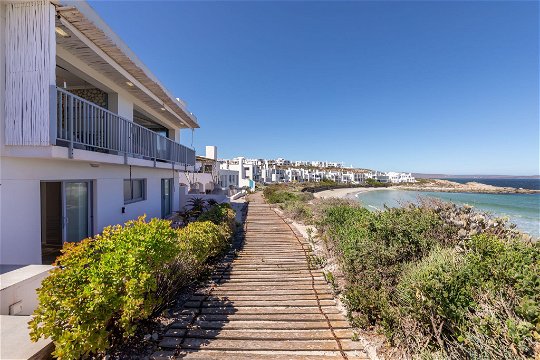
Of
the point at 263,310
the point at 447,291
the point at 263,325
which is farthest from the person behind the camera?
the point at 263,310

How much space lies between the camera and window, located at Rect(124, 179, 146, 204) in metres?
8.84

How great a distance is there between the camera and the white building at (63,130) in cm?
464

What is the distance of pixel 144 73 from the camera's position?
26.6ft

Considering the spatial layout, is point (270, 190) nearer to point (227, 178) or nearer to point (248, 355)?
point (227, 178)

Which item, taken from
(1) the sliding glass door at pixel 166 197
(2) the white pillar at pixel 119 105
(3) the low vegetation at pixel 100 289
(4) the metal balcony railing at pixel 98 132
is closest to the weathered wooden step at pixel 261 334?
(3) the low vegetation at pixel 100 289

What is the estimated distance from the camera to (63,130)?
5555mm

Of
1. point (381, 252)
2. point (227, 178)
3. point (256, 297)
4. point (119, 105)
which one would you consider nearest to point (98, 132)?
point (119, 105)

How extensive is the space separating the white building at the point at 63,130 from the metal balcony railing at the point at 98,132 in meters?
0.03

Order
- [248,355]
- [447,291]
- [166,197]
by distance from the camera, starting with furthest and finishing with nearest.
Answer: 1. [166,197]
2. [248,355]
3. [447,291]

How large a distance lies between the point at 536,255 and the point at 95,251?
6.35 meters

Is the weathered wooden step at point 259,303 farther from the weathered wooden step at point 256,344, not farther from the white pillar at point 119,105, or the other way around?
the white pillar at point 119,105

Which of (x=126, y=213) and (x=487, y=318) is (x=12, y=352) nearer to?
(x=487, y=318)

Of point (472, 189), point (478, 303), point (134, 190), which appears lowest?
point (472, 189)

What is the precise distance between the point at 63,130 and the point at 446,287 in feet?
26.4
